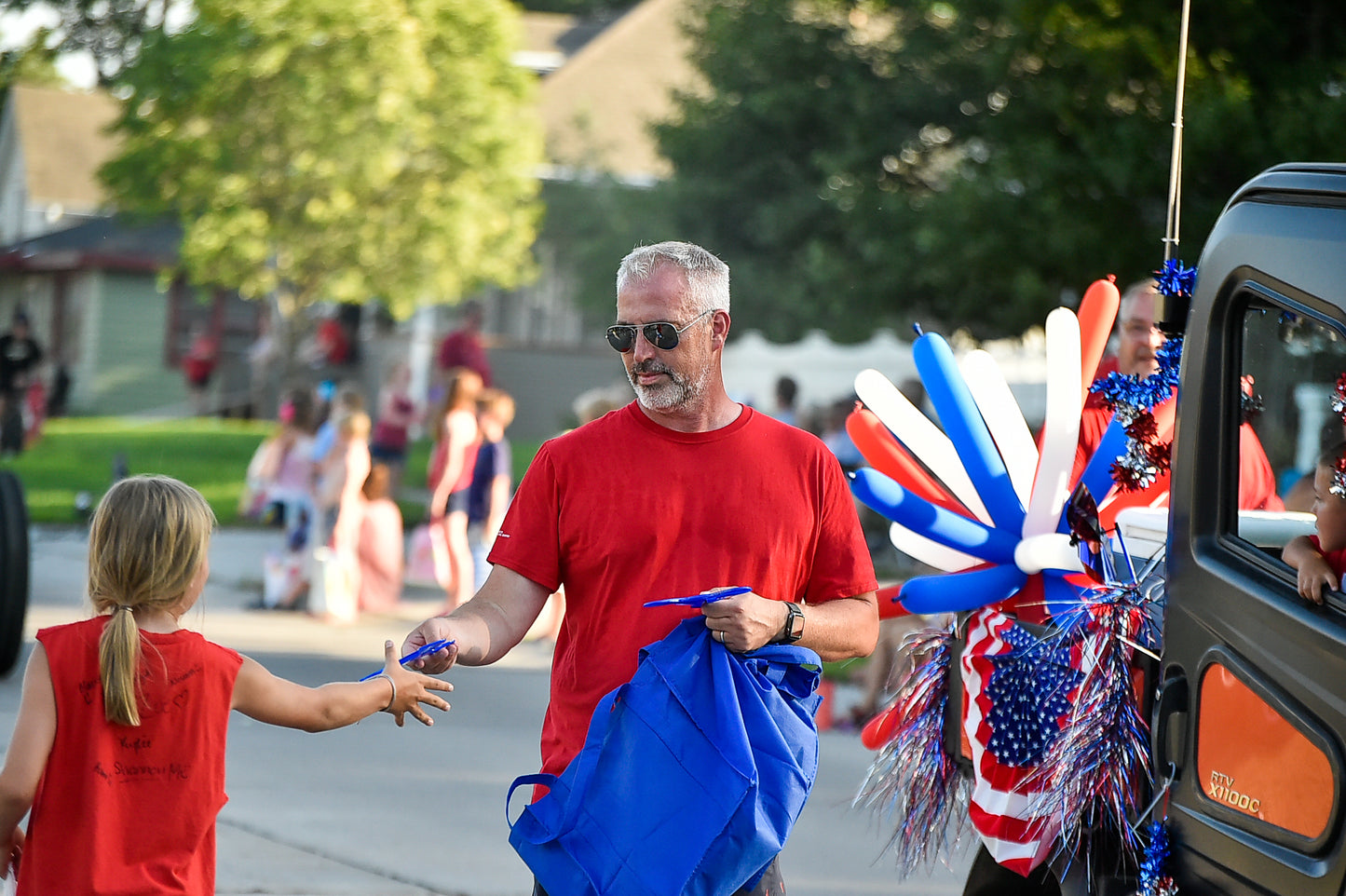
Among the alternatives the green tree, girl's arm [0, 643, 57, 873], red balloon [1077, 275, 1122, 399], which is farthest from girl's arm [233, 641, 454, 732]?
the green tree

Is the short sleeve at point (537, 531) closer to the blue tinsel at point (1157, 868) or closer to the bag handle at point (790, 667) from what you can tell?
the bag handle at point (790, 667)

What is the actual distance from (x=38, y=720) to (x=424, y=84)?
20.1 metres

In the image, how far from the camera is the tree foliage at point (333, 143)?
68.6ft

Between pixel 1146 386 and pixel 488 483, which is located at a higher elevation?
pixel 1146 386

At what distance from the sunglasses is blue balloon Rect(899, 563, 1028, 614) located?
3.70 feet

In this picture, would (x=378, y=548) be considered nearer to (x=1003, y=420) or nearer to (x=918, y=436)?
(x=918, y=436)

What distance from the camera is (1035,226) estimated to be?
11.9 meters

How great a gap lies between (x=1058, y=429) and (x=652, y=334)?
1282 millimetres

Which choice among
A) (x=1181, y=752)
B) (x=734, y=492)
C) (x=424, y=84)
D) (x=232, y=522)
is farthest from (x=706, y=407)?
(x=424, y=84)

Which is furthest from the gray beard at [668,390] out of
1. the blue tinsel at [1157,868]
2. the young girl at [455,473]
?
the young girl at [455,473]

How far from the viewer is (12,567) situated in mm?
7699

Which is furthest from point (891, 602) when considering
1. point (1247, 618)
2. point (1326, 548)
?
point (1326, 548)

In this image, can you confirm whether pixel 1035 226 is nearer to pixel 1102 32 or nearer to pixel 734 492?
pixel 1102 32

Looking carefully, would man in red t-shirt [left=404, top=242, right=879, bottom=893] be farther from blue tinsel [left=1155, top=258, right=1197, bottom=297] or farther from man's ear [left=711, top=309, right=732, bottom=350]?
blue tinsel [left=1155, top=258, right=1197, bottom=297]
